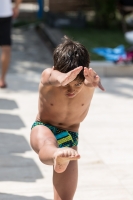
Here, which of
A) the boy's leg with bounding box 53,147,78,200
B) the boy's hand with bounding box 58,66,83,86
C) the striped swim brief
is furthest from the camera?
the striped swim brief

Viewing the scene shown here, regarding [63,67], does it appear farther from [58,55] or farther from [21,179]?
[21,179]

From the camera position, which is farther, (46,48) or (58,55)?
(46,48)

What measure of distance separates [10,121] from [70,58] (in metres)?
2.86

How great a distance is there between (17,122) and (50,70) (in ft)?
Answer: 8.65

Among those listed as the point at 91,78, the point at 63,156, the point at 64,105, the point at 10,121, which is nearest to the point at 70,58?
the point at 91,78

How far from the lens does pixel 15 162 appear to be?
504 cm

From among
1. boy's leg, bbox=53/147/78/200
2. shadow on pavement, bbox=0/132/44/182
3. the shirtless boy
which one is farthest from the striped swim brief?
shadow on pavement, bbox=0/132/44/182

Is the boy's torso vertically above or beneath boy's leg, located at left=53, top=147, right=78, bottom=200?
above

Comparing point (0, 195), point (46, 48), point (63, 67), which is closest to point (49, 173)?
point (0, 195)

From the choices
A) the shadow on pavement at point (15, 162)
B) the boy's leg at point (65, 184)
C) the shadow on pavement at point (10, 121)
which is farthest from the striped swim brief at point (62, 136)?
the shadow on pavement at point (10, 121)

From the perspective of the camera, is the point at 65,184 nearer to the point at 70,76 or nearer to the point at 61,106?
the point at 61,106

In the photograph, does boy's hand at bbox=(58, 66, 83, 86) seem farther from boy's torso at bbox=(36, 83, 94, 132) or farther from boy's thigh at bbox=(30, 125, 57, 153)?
boy's thigh at bbox=(30, 125, 57, 153)

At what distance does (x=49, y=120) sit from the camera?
3816mm

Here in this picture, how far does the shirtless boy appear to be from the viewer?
3541 mm
